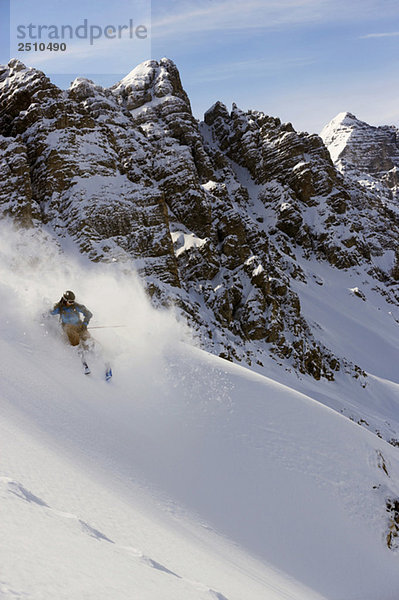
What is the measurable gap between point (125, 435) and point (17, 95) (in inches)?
1874

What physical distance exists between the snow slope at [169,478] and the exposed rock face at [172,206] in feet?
68.0

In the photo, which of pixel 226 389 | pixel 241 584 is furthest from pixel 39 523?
pixel 226 389

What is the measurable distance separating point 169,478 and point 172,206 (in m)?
43.9

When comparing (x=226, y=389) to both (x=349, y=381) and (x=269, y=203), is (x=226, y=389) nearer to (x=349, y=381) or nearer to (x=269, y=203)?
(x=349, y=381)

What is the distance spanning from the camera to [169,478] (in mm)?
7566

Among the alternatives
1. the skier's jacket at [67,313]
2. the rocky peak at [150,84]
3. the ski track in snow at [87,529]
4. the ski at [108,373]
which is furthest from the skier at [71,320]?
the rocky peak at [150,84]

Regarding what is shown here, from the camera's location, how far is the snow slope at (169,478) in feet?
11.7

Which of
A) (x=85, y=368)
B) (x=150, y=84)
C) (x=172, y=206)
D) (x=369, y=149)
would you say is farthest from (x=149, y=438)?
(x=369, y=149)

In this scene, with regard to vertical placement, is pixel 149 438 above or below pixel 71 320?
below

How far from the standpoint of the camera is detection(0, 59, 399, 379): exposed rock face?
35.2 m

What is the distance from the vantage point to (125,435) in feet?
26.3

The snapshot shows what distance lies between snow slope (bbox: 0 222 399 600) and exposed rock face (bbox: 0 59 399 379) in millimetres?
20718

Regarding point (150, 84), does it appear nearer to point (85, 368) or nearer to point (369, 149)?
point (85, 368)

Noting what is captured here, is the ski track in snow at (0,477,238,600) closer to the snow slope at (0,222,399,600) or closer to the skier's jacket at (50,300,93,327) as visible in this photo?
the snow slope at (0,222,399,600)
